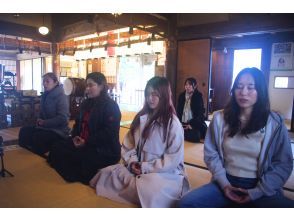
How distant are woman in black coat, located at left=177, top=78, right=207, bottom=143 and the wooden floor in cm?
85

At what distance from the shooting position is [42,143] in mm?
3080

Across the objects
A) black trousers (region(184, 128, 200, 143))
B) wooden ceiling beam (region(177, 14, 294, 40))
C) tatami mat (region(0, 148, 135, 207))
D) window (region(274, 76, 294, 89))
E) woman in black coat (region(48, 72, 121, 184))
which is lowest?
tatami mat (region(0, 148, 135, 207))

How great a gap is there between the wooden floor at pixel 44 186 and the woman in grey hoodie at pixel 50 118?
0.20 meters

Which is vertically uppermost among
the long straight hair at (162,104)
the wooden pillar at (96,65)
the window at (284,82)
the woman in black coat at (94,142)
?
the wooden pillar at (96,65)

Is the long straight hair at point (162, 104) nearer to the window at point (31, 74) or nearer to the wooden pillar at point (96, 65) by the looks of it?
the wooden pillar at point (96, 65)

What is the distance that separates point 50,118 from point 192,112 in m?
2.09

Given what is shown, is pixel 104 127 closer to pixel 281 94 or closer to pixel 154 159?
pixel 154 159

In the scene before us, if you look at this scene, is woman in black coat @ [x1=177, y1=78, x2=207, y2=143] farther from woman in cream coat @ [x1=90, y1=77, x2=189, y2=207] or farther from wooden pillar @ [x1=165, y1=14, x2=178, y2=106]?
woman in cream coat @ [x1=90, y1=77, x2=189, y2=207]

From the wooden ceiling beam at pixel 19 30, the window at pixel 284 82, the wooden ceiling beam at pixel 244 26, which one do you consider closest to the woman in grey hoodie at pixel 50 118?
the wooden ceiling beam at pixel 244 26

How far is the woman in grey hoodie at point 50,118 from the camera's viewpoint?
3113mm

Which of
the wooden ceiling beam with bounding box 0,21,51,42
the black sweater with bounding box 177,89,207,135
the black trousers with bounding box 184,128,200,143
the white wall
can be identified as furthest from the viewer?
the white wall

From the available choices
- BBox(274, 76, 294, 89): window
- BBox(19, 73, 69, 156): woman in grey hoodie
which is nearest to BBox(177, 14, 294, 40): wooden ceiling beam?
BBox(274, 76, 294, 89): window

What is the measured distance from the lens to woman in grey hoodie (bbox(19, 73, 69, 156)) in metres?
3.11
